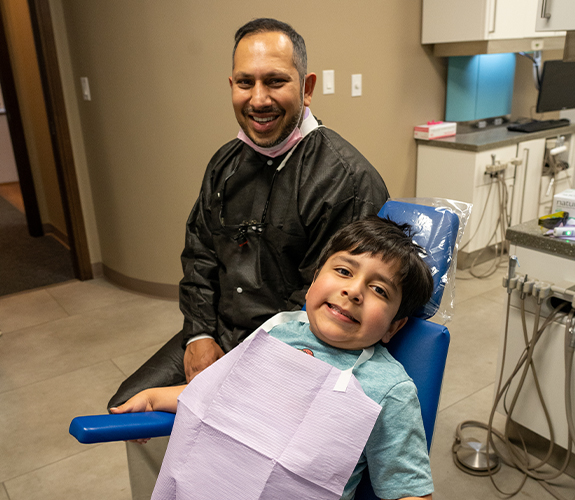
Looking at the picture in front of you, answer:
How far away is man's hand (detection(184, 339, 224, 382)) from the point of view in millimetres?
1401

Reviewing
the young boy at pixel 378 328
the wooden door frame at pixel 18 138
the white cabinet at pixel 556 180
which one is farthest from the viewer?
the wooden door frame at pixel 18 138

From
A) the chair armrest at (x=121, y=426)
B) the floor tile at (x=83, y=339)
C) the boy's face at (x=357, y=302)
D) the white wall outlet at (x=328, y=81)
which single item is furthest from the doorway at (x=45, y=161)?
the boy's face at (x=357, y=302)

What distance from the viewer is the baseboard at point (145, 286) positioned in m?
3.08

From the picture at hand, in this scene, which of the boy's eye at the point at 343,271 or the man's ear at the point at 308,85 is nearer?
the boy's eye at the point at 343,271

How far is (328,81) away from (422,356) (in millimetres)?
2160

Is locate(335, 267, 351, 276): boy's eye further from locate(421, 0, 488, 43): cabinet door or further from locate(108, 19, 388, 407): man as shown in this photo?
locate(421, 0, 488, 43): cabinet door

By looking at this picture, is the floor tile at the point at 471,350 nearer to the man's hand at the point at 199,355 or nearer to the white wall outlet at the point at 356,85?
the man's hand at the point at 199,355

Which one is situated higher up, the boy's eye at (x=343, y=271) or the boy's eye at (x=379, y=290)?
the boy's eye at (x=343, y=271)

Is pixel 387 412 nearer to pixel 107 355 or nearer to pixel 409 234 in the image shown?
pixel 409 234

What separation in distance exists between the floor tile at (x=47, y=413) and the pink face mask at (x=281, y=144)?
4.28 ft

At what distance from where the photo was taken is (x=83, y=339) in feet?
8.80

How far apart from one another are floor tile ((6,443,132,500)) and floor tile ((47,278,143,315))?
123cm

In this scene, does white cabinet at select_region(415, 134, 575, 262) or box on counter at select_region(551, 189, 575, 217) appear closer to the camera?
box on counter at select_region(551, 189, 575, 217)

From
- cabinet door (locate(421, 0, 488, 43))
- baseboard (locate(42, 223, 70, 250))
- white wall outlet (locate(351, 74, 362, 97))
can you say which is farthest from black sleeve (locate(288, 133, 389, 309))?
baseboard (locate(42, 223, 70, 250))
